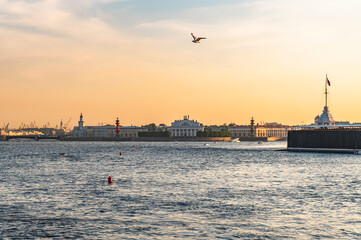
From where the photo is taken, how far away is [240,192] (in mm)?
38812

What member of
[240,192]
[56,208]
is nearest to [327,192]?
[240,192]

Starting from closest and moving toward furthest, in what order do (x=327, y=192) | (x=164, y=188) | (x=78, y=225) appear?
1. (x=78, y=225)
2. (x=327, y=192)
3. (x=164, y=188)

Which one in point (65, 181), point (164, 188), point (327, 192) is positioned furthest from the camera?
point (65, 181)

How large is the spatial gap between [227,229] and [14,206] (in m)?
13.9

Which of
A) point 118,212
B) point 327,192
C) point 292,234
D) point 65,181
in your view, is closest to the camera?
point 292,234

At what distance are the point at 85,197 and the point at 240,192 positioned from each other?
11377 mm

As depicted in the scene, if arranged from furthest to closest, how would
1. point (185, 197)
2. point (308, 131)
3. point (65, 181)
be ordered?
point (308, 131)
point (65, 181)
point (185, 197)

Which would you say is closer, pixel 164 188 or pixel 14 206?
pixel 14 206

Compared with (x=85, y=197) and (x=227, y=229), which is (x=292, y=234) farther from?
(x=85, y=197)

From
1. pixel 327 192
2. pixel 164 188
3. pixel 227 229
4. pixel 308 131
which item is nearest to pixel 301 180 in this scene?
pixel 327 192

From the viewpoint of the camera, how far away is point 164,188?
136ft

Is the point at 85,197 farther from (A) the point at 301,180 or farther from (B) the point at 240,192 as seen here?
(A) the point at 301,180

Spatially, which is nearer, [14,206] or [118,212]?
[118,212]

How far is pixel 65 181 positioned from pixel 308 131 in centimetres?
Answer: 7284
